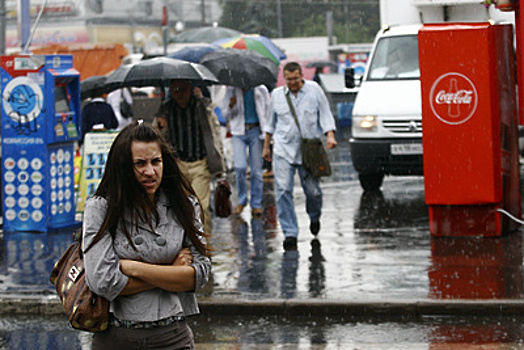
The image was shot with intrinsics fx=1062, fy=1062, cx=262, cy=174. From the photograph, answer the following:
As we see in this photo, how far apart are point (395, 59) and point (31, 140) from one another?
5456mm

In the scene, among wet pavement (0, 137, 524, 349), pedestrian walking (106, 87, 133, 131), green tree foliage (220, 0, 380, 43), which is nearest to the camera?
wet pavement (0, 137, 524, 349)

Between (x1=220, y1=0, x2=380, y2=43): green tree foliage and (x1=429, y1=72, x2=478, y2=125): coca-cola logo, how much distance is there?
6128 centimetres

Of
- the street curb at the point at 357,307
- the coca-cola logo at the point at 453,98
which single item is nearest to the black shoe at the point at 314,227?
the coca-cola logo at the point at 453,98

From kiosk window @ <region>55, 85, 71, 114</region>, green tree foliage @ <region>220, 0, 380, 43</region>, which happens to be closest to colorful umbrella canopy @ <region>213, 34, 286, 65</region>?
kiosk window @ <region>55, 85, 71, 114</region>

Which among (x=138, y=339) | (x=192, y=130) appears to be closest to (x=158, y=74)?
(x=192, y=130)

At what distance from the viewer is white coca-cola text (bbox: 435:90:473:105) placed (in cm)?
1030

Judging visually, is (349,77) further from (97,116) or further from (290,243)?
(290,243)

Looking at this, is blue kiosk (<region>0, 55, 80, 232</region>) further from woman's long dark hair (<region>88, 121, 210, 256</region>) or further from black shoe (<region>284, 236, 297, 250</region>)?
woman's long dark hair (<region>88, 121, 210, 256</region>)

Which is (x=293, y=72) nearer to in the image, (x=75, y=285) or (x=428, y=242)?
(x=428, y=242)

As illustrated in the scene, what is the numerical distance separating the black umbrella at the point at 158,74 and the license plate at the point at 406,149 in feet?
13.8

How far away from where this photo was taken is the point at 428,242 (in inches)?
410

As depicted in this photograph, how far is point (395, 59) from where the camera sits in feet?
48.5

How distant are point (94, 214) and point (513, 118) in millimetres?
7650

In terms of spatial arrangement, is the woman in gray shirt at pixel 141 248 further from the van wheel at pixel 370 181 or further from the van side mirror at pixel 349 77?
the van wheel at pixel 370 181
